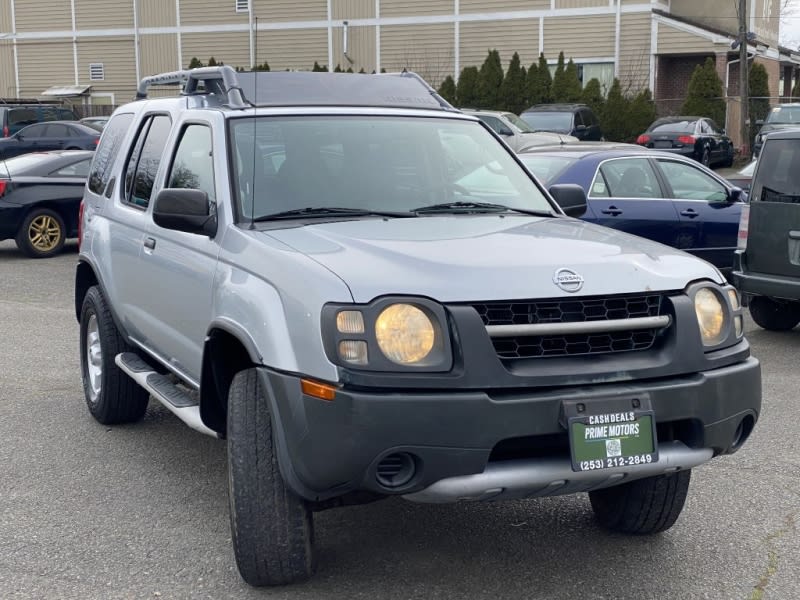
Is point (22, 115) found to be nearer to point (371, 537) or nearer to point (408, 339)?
point (371, 537)

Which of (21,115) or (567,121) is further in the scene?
(21,115)

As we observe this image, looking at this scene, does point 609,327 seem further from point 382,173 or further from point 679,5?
point 679,5

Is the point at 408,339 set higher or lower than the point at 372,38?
lower

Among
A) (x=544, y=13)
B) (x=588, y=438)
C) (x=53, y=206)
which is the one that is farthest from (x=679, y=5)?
(x=588, y=438)

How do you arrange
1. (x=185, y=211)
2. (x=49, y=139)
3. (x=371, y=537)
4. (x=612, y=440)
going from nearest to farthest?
(x=612, y=440) < (x=185, y=211) < (x=371, y=537) < (x=49, y=139)

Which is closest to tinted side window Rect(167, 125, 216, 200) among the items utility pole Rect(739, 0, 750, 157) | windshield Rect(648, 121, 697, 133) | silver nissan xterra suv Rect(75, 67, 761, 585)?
silver nissan xterra suv Rect(75, 67, 761, 585)

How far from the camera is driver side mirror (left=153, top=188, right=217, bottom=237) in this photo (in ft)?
15.1

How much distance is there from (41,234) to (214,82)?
402 inches

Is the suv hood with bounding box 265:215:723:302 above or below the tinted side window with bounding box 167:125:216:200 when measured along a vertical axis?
below

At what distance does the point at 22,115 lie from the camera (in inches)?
1127

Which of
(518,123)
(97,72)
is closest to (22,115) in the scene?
(518,123)

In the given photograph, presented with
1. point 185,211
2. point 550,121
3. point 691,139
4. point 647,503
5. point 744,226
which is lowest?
point 647,503

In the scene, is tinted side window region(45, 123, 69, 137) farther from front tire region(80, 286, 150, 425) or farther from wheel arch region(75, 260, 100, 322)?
front tire region(80, 286, 150, 425)

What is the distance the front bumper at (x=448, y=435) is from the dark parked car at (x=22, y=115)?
86.7ft
